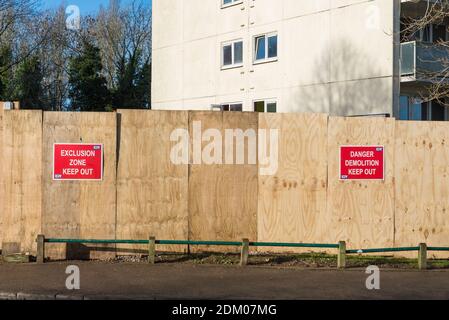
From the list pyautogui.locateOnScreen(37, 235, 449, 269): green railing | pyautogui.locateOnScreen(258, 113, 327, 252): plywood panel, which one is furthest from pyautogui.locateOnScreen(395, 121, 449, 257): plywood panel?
pyautogui.locateOnScreen(258, 113, 327, 252): plywood panel

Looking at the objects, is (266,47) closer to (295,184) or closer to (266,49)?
(266,49)

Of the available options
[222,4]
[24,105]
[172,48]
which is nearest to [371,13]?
[222,4]

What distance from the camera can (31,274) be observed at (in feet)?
32.9

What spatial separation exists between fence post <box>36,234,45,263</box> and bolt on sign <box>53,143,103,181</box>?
112 cm

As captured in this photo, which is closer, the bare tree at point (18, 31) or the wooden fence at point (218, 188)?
the wooden fence at point (218, 188)

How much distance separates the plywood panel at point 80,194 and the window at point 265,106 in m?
15.8

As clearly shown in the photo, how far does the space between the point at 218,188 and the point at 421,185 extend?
3835mm

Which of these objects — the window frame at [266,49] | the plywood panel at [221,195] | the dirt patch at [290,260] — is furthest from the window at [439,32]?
the plywood panel at [221,195]

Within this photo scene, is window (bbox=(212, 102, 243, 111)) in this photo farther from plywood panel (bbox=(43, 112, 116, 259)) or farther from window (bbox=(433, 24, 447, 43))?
plywood panel (bbox=(43, 112, 116, 259))

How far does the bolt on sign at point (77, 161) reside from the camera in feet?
37.0

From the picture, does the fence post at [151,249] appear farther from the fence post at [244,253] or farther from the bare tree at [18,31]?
the bare tree at [18,31]

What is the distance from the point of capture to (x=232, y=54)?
28.4 meters
